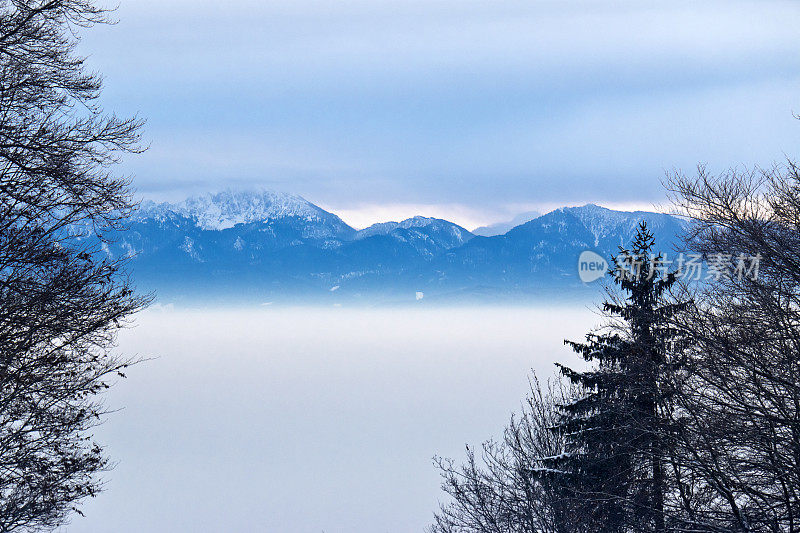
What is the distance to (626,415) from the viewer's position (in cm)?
1355

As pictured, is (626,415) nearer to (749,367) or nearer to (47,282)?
(749,367)

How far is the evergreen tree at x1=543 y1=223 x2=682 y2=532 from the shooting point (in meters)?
13.8

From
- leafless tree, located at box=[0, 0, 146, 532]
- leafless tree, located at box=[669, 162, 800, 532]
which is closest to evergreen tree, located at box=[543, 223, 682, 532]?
leafless tree, located at box=[669, 162, 800, 532]

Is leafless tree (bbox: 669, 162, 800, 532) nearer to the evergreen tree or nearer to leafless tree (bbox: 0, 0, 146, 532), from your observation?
the evergreen tree

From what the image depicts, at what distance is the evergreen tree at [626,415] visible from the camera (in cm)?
1377

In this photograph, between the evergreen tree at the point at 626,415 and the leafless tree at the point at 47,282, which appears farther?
the evergreen tree at the point at 626,415

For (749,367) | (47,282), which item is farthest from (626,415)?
(47,282)

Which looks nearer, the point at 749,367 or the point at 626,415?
the point at 749,367

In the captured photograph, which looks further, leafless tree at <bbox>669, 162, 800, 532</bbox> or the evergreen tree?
the evergreen tree

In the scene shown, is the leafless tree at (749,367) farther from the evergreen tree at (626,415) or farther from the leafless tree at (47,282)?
the leafless tree at (47,282)

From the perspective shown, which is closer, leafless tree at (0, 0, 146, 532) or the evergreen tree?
leafless tree at (0, 0, 146, 532)

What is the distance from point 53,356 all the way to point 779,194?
1230 cm

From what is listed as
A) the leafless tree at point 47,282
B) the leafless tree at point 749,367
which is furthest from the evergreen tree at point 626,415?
the leafless tree at point 47,282

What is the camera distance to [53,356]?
387 inches
